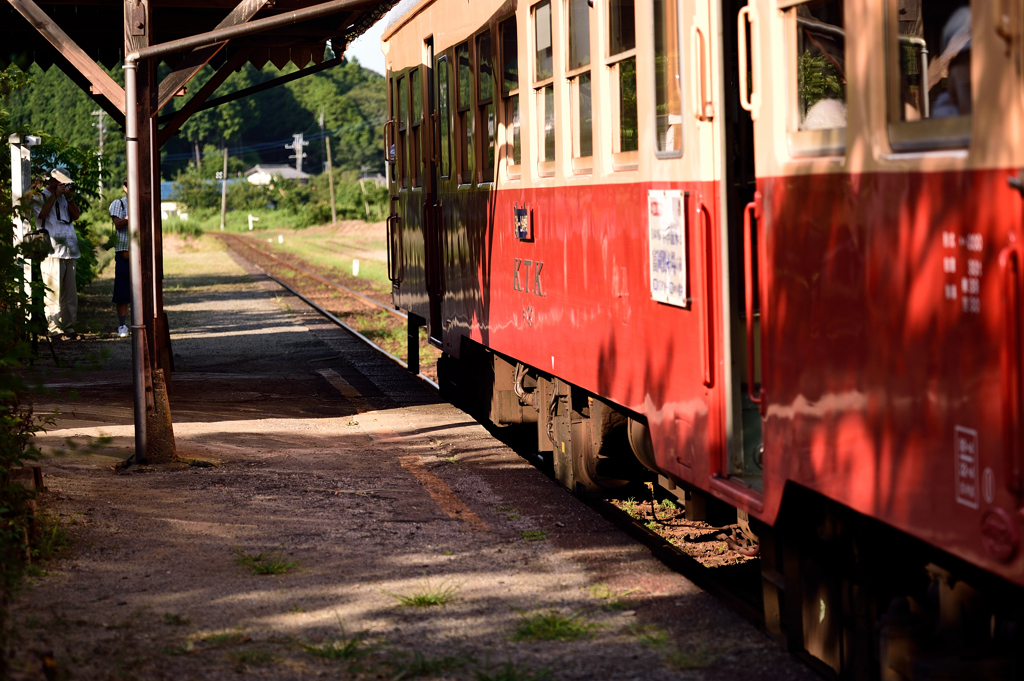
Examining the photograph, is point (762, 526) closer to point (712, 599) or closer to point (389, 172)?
point (712, 599)

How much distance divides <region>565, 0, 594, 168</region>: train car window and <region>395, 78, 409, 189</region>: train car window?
5.00 metres

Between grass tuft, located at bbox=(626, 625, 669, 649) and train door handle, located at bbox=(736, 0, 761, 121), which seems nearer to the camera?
train door handle, located at bbox=(736, 0, 761, 121)

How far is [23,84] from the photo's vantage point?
13180mm

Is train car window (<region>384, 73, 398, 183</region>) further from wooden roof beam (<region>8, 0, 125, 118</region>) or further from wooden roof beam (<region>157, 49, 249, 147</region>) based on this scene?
wooden roof beam (<region>8, 0, 125, 118</region>)

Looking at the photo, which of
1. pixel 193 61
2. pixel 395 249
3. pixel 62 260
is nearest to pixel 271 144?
pixel 62 260

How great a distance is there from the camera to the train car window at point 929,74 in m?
3.28

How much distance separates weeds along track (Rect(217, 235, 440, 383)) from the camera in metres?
16.2

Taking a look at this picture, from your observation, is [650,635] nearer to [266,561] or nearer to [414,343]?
[266,561]

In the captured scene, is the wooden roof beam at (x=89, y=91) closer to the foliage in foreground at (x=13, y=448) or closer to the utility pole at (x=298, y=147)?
the foliage in foreground at (x=13, y=448)

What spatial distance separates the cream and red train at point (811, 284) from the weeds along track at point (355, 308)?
22.8ft

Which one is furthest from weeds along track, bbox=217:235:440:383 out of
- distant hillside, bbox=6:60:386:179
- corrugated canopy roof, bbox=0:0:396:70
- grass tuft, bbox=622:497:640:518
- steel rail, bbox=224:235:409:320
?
distant hillside, bbox=6:60:386:179

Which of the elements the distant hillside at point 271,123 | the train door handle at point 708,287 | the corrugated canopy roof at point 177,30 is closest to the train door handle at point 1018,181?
the train door handle at point 708,287

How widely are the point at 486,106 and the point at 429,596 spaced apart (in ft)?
14.2

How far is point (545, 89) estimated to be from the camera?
7.12m
